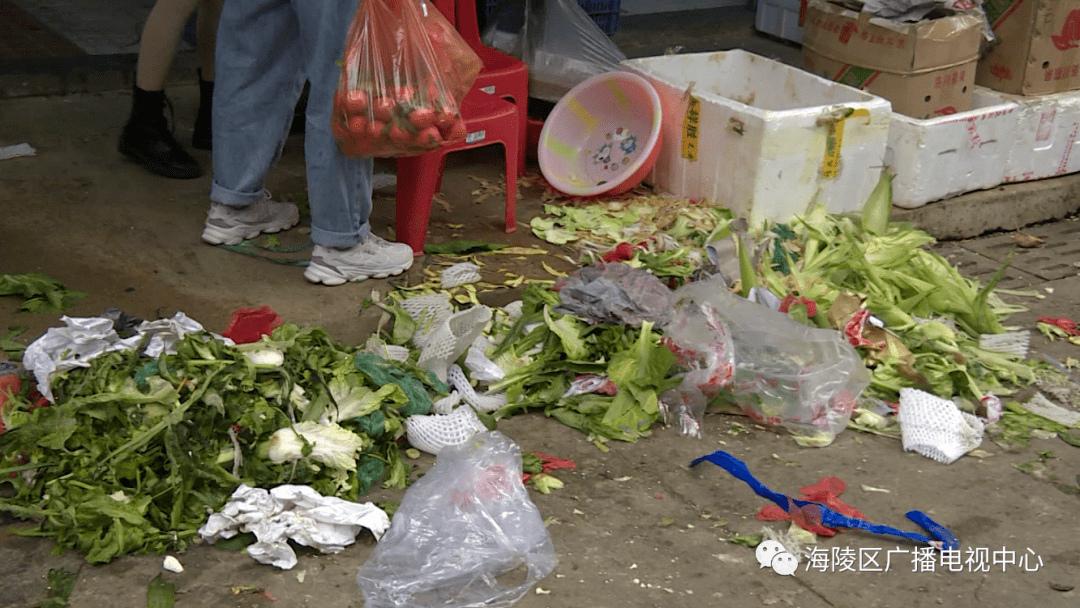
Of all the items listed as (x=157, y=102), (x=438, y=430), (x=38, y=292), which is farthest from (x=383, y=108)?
(x=157, y=102)

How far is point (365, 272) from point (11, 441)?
1.32 metres

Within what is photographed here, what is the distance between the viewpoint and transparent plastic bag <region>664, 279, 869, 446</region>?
315 cm

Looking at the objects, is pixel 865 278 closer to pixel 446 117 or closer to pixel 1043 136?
pixel 446 117

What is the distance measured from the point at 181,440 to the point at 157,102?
218 cm

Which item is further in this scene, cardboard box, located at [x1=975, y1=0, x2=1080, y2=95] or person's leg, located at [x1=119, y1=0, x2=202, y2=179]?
cardboard box, located at [x1=975, y1=0, x2=1080, y2=95]

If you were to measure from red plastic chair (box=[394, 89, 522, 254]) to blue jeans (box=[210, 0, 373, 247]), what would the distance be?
0.19 meters

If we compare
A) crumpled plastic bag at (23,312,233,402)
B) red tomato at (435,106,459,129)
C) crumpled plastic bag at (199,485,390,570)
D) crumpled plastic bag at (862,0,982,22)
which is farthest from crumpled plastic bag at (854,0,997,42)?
crumpled plastic bag at (199,485,390,570)

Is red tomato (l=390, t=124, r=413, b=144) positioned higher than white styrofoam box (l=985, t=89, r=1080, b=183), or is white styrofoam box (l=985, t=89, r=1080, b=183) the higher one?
red tomato (l=390, t=124, r=413, b=144)

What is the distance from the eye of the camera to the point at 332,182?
3535 millimetres

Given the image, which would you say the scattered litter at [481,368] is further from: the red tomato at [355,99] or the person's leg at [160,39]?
the person's leg at [160,39]

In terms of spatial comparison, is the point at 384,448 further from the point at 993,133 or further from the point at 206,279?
the point at 993,133

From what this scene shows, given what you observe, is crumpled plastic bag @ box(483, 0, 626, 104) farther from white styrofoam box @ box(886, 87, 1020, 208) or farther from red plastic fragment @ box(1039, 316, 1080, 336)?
red plastic fragment @ box(1039, 316, 1080, 336)

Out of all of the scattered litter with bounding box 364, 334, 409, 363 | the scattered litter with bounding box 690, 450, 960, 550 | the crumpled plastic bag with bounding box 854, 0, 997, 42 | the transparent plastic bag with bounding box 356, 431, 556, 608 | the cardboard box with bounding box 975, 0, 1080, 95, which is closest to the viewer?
the transparent plastic bag with bounding box 356, 431, 556, 608

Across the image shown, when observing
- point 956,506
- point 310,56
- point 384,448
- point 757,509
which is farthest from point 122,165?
point 956,506
